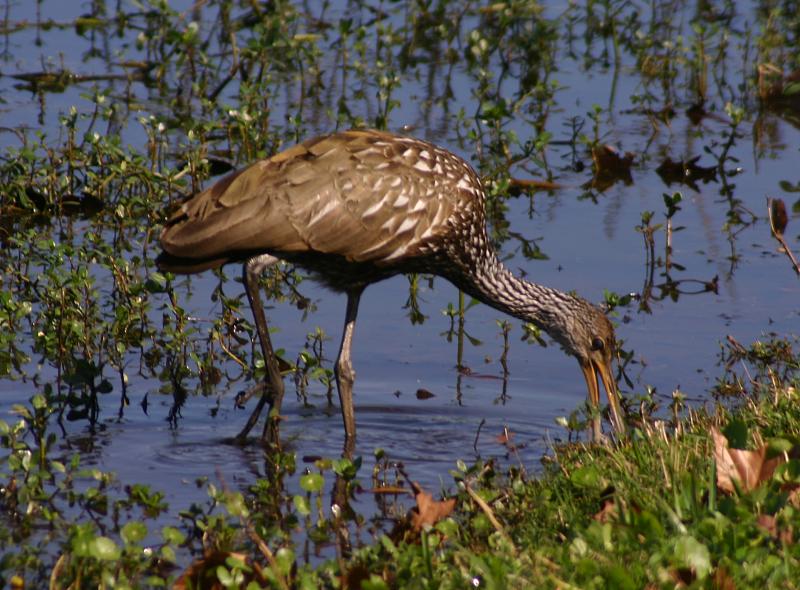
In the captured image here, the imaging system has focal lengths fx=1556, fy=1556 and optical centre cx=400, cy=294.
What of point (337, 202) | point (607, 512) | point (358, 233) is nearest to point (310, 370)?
point (358, 233)

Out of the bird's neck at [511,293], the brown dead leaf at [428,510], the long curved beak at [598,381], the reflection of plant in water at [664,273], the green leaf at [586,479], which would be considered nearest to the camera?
the brown dead leaf at [428,510]

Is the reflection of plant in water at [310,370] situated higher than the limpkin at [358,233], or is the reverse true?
the limpkin at [358,233]

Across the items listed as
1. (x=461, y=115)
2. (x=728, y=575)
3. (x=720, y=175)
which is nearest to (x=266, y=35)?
(x=461, y=115)

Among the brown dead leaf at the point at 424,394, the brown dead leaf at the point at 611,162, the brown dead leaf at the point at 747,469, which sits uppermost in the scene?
the brown dead leaf at the point at 611,162

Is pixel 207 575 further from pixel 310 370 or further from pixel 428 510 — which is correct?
pixel 310 370

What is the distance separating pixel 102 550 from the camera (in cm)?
376

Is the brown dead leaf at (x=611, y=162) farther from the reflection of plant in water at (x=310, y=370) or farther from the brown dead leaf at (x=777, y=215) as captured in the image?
the brown dead leaf at (x=777, y=215)

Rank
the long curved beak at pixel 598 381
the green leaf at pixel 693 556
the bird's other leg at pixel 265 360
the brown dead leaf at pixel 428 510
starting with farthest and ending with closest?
the long curved beak at pixel 598 381 < the bird's other leg at pixel 265 360 < the brown dead leaf at pixel 428 510 < the green leaf at pixel 693 556

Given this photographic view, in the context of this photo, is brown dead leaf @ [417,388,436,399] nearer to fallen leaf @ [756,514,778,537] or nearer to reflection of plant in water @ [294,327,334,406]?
reflection of plant in water @ [294,327,334,406]

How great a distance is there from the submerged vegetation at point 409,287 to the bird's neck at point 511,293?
26 centimetres

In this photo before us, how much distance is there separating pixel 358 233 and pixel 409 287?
5.71 ft

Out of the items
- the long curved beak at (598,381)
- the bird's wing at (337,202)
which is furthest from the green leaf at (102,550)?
the long curved beak at (598,381)

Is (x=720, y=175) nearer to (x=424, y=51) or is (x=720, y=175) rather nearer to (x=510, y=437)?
(x=424, y=51)

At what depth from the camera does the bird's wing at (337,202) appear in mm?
5578
